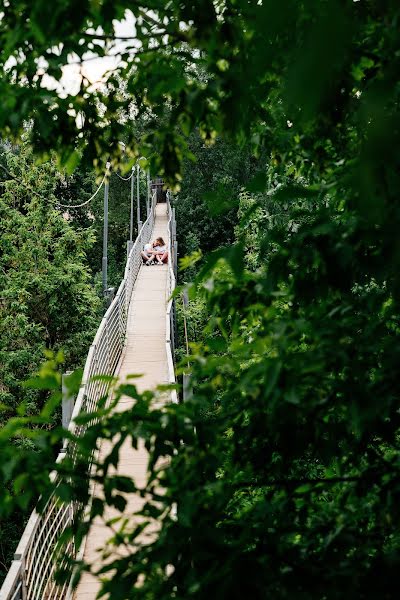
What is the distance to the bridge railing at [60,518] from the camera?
3878 millimetres

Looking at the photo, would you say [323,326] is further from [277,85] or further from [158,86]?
Answer: [277,85]

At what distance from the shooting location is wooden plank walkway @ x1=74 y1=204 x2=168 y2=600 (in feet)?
19.9

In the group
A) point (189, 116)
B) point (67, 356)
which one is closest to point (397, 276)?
point (189, 116)

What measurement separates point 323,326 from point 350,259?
19 centimetres

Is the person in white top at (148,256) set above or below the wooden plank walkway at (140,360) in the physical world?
above

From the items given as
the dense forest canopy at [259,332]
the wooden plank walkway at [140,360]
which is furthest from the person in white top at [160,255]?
the dense forest canopy at [259,332]

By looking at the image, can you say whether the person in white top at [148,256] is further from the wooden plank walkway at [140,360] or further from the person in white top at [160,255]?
the wooden plank walkway at [140,360]

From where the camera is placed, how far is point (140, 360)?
1155cm

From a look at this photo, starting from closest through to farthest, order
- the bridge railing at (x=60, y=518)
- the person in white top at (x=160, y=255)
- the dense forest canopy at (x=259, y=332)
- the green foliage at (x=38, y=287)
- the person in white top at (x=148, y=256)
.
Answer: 1. the dense forest canopy at (x=259, y=332)
2. the bridge railing at (x=60, y=518)
3. the green foliage at (x=38, y=287)
4. the person in white top at (x=148, y=256)
5. the person in white top at (x=160, y=255)

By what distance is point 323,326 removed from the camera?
1.74m

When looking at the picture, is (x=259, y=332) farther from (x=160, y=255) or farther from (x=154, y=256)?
(x=160, y=255)

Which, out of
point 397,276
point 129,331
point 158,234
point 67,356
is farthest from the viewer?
point 158,234

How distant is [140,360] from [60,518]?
5.68 meters

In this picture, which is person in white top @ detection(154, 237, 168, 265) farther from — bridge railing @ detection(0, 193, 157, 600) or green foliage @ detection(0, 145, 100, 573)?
green foliage @ detection(0, 145, 100, 573)
